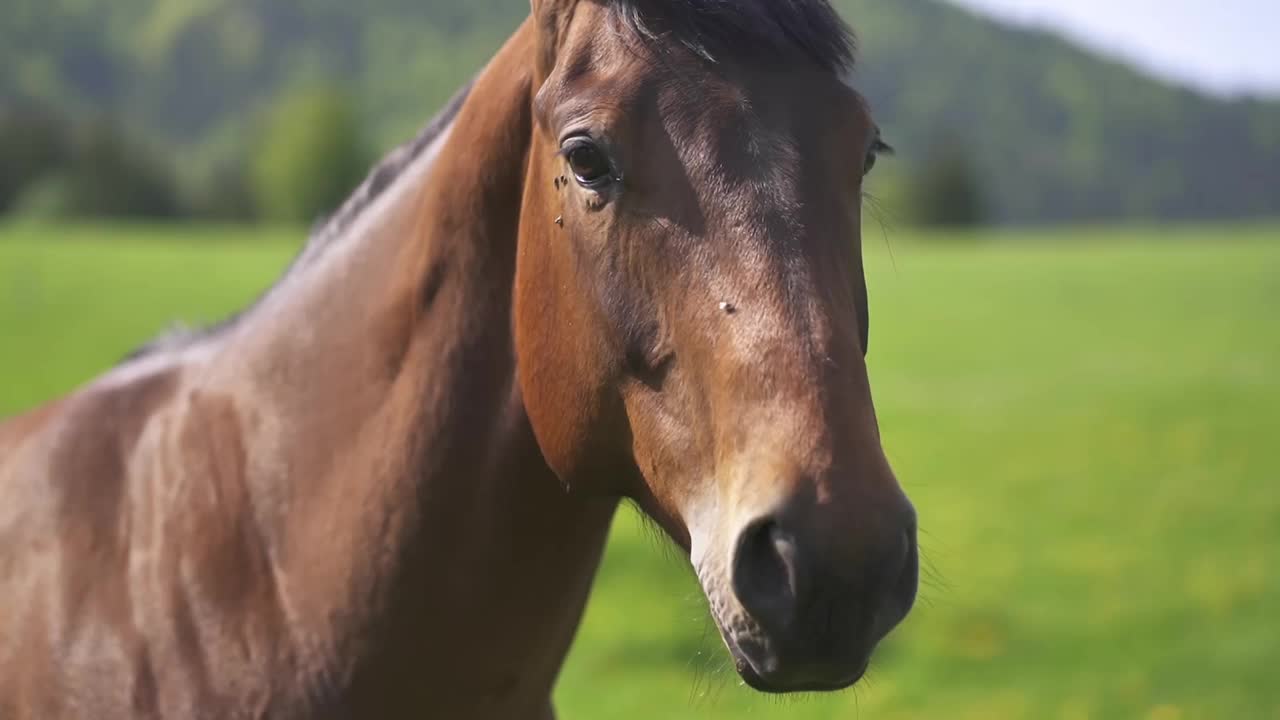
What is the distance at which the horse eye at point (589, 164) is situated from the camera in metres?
2.25

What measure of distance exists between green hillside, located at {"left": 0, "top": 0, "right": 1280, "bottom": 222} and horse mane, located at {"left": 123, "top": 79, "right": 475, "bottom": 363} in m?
87.2

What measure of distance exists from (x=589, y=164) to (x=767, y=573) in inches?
32.7

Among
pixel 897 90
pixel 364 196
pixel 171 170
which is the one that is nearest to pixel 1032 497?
pixel 364 196

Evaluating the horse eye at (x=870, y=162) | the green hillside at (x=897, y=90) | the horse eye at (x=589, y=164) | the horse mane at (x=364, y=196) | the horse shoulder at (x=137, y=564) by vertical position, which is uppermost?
the horse eye at (x=589, y=164)

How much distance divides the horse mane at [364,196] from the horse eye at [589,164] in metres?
0.74

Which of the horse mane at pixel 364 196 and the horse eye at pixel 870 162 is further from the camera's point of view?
the horse mane at pixel 364 196

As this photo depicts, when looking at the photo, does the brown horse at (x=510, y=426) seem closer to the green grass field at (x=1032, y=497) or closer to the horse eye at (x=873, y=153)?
the horse eye at (x=873, y=153)

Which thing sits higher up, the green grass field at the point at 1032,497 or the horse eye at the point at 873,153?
the horse eye at the point at 873,153

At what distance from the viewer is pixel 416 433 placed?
2680 millimetres

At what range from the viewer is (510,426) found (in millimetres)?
2656

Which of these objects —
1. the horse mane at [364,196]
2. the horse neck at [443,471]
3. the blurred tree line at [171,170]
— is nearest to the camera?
the horse neck at [443,471]

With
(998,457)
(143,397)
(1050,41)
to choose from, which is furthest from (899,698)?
(1050,41)

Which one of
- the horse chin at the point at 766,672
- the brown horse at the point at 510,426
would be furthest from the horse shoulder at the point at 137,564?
the horse chin at the point at 766,672

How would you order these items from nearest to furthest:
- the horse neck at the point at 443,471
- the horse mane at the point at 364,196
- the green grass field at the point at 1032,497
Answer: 1. the horse neck at the point at 443,471
2. the horse mane at the point at 364,196
3. the green grass field at the point at 1032,497
